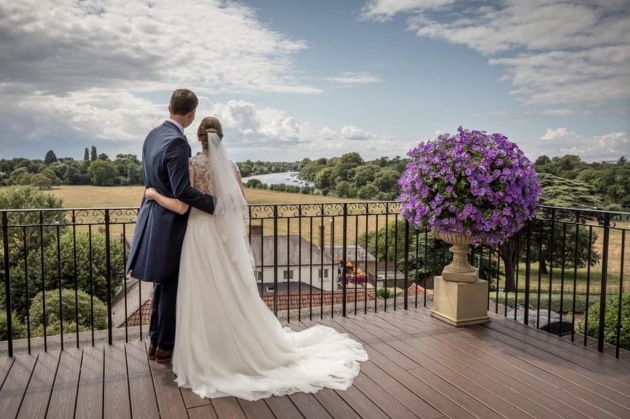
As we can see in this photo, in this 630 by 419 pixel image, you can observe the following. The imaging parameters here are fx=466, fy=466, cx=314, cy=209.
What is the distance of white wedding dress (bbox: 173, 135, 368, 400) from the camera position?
2779mm

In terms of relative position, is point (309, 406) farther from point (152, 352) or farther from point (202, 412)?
point (152, 352)

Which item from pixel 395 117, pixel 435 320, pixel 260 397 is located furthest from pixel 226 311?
pixel 395 117

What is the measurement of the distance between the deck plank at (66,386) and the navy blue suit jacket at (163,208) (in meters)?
0.72

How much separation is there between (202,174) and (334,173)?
1589 cm

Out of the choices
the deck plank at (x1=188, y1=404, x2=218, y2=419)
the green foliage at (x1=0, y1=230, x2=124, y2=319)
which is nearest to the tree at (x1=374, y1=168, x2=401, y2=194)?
the deck plank at (x1=188, y1=404, x2=218, y2=419)

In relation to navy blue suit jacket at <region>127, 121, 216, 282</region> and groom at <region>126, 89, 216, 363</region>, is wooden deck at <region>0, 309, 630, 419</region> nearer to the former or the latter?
groom at <region>126, 89, 216, 363</region>

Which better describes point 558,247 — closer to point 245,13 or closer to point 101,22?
point 245,13

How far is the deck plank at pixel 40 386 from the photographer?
2434 millimetres

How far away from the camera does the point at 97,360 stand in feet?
10.3

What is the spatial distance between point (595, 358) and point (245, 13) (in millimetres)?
12487

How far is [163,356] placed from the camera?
307 centimetres

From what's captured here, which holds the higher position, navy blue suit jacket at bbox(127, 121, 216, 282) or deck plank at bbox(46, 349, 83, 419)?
navy blue suit jacket at bbox(127, 121, 216, 282)

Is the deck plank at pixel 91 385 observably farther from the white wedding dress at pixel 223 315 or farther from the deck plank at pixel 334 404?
the deck plank at pixel 334 404

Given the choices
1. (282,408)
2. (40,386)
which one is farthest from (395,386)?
(40,386)
